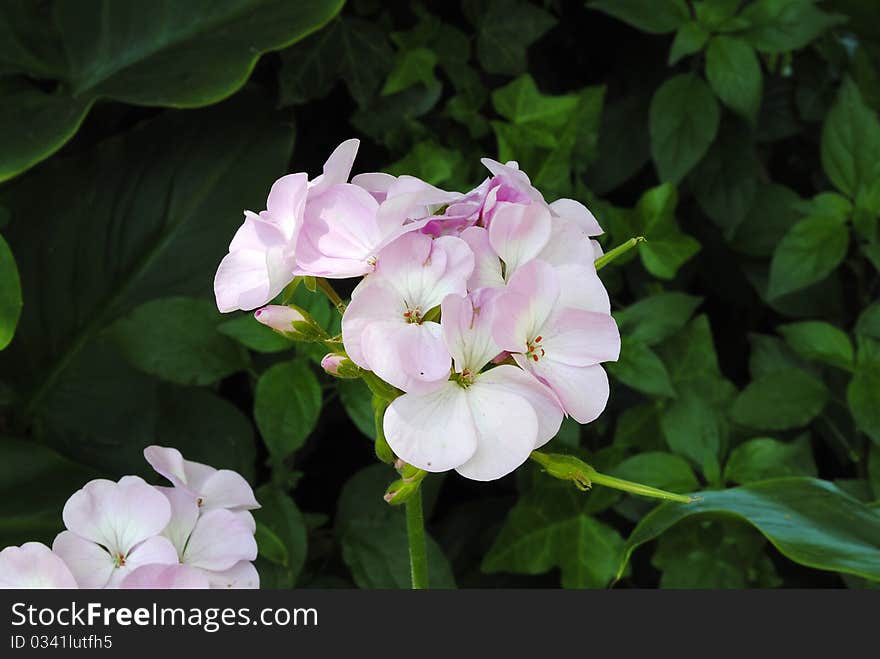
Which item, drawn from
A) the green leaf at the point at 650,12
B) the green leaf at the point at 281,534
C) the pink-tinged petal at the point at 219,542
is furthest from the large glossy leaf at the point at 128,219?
the pink-tinged petal at the point at 219,542

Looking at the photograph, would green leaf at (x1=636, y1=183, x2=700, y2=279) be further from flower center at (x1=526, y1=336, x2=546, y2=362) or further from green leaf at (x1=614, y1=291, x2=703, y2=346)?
flower center at (x1=526, y1=336, x2=546, y2=362)

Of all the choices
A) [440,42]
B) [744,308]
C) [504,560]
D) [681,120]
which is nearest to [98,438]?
[504,560]

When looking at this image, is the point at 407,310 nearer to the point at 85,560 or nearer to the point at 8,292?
the point at 85,560

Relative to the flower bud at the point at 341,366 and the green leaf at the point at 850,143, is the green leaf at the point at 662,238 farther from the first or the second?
the flower bud at the point at 341,366

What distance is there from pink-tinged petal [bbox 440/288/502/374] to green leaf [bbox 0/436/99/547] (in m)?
0.48

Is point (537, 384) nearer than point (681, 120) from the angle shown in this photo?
Yes

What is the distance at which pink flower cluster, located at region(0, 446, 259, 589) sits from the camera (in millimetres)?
507

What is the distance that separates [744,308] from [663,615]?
0.74 meters

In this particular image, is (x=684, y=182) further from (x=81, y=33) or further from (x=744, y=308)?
(x=81, y=33)

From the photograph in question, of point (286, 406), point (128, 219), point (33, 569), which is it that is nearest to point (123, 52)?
point (128, 219)

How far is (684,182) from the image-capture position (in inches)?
44.5

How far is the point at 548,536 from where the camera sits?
911 millimetres

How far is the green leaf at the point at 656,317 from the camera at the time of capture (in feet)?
3.06

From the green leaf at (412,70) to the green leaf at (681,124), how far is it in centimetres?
22
